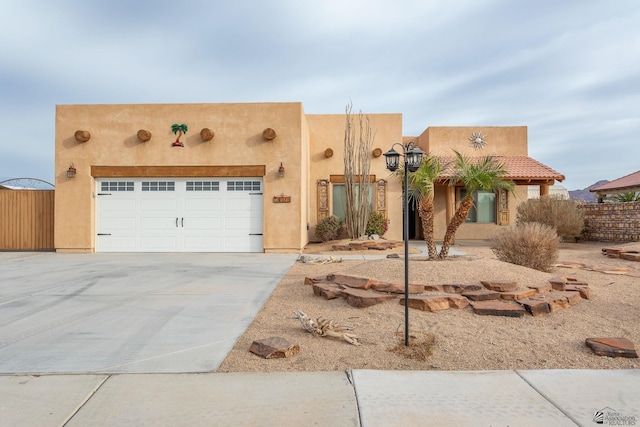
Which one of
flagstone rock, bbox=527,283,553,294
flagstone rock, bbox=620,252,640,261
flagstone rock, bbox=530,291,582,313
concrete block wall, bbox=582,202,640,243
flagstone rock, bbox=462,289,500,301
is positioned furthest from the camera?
concrete block wall, bbox=582,202,640,243

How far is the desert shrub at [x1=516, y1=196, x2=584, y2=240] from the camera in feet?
51.1

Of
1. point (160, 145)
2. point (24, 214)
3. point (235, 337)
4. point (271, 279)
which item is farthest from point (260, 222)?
point (235, 337)

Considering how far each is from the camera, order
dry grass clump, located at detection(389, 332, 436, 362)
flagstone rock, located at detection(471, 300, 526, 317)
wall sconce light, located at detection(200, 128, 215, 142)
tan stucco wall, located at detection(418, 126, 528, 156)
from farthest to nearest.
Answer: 1. tan stucco wall, located at detection(418, 126, 528, 156)
2. wall sconce light, located at detection(200, 128, 215, 142)
3. flagstone rock, located at detection(471, 300, 526, 317)
4. dry grass clump, located at detection(389, 332, 436, 362)

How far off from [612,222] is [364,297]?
1544cm

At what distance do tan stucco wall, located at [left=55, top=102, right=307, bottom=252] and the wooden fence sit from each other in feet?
3.23

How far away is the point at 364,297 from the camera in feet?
19.0

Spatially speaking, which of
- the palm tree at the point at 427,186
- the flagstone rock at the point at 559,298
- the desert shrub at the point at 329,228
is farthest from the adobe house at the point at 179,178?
the flagstone rock at the point at 559,298

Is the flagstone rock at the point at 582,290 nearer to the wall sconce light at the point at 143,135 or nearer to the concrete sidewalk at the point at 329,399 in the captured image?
the concrete sidewalk at the point at 329,399

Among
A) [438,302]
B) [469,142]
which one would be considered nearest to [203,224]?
[438,302]

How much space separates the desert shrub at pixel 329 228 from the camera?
16203 millimetres

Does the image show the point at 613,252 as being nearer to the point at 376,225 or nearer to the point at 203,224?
the point at 376,225

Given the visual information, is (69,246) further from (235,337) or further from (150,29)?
(235,337)

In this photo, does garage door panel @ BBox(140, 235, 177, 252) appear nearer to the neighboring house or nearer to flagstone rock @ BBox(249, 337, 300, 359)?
flagstone rock @ BBox(249, 337, 300, 359)

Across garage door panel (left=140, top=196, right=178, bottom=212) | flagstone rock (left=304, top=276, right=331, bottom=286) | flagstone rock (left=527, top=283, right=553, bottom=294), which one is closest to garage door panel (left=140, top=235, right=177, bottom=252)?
garage door panel (left=140, top=196, right=178, bottom=212)
